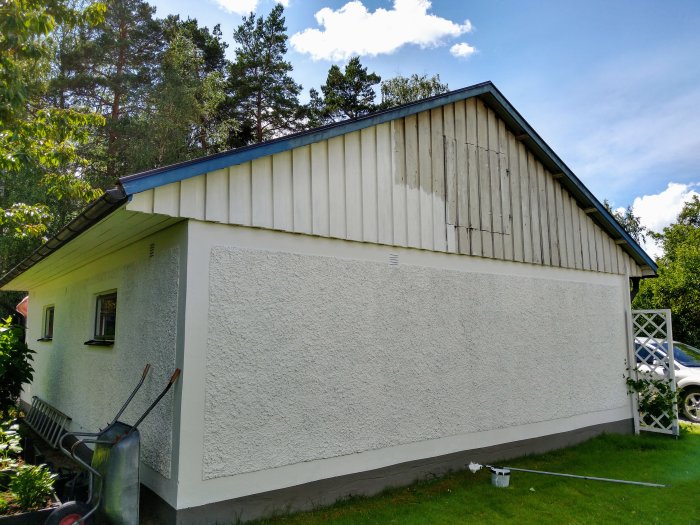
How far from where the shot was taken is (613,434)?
8.58 meters

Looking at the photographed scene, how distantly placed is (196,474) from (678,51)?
1047 cm

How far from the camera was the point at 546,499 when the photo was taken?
562 centimetres

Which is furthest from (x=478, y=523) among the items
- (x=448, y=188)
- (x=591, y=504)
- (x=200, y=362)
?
(x=448, y=188)

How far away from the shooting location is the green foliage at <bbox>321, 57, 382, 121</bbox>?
2539 cm

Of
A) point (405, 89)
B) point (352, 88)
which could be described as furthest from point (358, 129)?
point (405, 89)

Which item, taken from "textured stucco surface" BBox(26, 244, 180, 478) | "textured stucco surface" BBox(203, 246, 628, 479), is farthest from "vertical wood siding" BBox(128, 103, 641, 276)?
"textured stucco surface" BBox(26, 244, 180, 478)

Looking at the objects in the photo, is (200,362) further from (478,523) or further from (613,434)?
(613,434)

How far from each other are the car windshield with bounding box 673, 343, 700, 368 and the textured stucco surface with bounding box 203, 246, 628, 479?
4859 millimetres

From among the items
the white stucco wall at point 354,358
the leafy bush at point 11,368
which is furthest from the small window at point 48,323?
the white stucco wall at point 354,358

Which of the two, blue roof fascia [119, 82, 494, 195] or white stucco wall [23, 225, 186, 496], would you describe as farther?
white stucco wall [23, 225, 186, 496]

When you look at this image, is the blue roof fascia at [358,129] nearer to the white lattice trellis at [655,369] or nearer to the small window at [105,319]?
the white lattice trellis at [655,369]

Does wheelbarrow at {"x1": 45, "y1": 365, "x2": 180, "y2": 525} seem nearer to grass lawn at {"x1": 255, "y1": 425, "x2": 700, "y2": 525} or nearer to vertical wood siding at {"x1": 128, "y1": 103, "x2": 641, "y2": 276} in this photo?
grass lawn at {"x1": 255, "y1": 425, "x2": 700, "y2": 525}

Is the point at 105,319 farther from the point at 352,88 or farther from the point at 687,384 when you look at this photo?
the point at 352,88

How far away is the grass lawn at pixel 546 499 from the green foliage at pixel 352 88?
21645 mm
